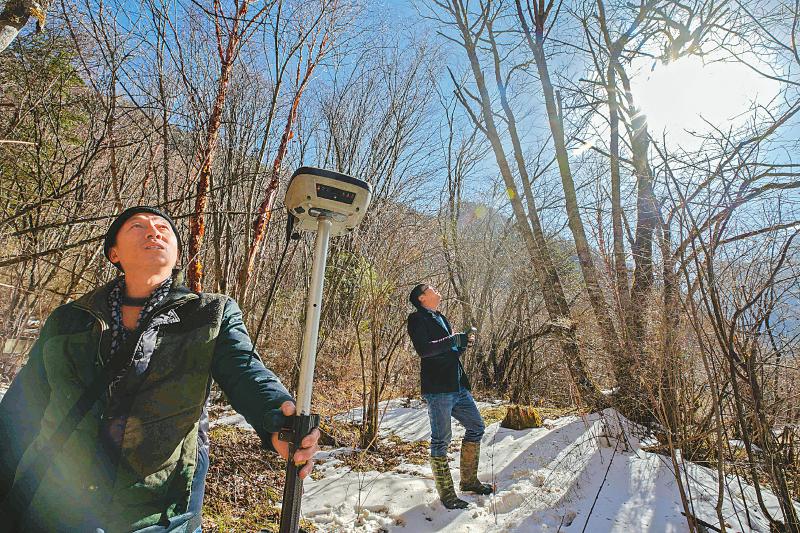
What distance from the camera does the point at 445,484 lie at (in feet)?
11.5

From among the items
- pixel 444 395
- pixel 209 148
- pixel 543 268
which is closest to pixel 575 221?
pixel 543 268

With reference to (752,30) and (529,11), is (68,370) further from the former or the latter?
(529,11)

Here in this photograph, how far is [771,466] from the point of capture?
2.46 metres

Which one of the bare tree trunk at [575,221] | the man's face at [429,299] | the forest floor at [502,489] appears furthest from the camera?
the bare tree trunk at [575,221]

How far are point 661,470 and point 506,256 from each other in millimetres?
8763

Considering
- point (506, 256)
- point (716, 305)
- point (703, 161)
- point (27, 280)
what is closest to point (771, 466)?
point (716, 305)

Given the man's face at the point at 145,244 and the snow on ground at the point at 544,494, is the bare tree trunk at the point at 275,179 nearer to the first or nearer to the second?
the snow on ground at the point at 544,494

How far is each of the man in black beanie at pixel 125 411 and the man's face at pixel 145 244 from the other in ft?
0.04

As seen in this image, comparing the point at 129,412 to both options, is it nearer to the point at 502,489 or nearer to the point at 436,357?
the point at 436,357

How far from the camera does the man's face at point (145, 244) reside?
1441 millimetres

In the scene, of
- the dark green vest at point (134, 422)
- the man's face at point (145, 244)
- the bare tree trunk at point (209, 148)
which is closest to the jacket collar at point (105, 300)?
the dark green vest at point (134, 422)

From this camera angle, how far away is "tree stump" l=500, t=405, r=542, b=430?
5918 millimetres

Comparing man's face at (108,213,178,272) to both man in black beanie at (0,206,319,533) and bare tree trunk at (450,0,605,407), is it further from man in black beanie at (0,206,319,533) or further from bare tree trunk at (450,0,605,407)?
bare tree trunk at (450,0,605,407)

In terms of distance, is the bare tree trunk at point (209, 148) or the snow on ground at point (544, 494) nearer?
the snow on ground at point (544, 494)
